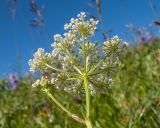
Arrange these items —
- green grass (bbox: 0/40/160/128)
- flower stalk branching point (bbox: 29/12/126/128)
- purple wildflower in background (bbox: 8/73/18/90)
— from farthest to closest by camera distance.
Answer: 1. purple wildflower in background (bbox: 8/73/18/90)
2. green grass (bbox: 0/40/160/128)
3. flower stalk branching point (bbox: 29/12/126/128)

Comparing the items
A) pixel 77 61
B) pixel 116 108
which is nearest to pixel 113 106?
pixel 116 108

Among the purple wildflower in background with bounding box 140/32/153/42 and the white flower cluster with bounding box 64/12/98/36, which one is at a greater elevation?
the purple wildflower in background with bounding box 140/32/153/42

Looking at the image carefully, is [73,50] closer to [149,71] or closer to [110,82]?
[110,82]


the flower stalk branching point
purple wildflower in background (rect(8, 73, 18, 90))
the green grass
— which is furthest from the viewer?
purple wildflower in background (rect(8, 73, 18, 90))

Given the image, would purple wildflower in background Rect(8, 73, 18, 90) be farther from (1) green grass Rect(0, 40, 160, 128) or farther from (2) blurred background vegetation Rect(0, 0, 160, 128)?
(1) green grass Rect(0, 40, 160, 128)

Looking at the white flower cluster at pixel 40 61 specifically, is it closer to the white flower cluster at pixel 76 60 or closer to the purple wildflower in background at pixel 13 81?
the white flower cluster at pixel 76 60

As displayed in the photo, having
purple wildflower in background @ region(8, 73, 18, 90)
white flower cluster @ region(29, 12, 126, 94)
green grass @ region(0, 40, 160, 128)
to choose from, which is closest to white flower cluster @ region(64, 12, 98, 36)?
white flower cluster @ region(29, 12, 126, 94)

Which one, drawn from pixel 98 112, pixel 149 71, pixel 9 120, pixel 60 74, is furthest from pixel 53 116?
pixel 60 74

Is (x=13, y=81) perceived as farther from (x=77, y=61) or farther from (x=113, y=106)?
(x=77, y=61)
